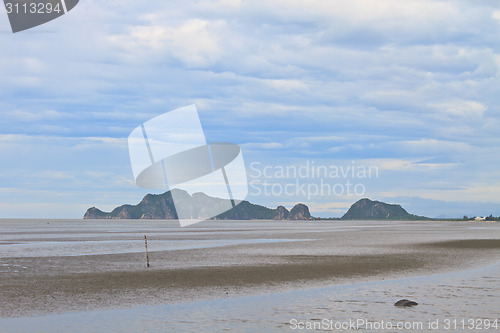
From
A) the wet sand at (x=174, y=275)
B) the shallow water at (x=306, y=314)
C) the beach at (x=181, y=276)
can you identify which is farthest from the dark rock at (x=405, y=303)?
the wet sand at (x=174, y=275)

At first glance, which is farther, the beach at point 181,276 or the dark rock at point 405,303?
the beach at point 181,276

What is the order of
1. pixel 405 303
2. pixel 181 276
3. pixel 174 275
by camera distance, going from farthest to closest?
pixel 174 275
pixel 181 276
pixel 405 303

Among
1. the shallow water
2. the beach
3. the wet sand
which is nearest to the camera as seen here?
the shallow water

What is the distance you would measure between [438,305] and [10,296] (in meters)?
18.3

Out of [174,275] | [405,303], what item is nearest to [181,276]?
[174,275]

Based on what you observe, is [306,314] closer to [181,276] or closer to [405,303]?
[405,303]

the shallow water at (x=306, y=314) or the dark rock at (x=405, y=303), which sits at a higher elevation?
the dark rock at (x=405, y=303)

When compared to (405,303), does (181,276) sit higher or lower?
lower

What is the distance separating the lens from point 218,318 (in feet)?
62.0

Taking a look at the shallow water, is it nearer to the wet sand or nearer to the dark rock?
the dark rock

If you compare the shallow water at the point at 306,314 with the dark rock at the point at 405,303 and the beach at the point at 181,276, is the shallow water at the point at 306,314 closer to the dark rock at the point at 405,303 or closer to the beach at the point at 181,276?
the dark rock at the point at 405,303

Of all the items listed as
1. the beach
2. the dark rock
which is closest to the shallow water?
the dark rock

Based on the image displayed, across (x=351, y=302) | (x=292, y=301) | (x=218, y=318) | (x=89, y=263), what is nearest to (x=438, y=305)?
(x=351, y=302)

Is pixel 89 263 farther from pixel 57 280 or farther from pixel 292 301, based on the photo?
pixel 292 301
